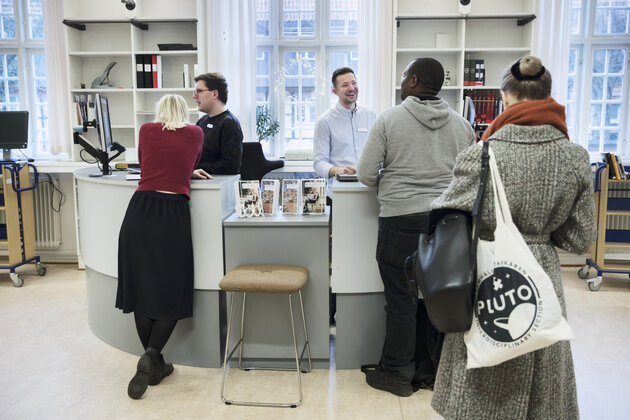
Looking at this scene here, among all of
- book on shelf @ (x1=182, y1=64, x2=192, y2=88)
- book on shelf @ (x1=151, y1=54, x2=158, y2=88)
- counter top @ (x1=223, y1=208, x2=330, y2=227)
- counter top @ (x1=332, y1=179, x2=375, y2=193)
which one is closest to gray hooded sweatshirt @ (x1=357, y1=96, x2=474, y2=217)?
counter top @ (x1=332, y1=179, x2=375, y2=193)

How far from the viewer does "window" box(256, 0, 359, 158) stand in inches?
213

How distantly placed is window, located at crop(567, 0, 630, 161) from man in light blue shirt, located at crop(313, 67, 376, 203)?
9.13 ft

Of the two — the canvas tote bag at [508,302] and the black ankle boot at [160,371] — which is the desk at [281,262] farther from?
the canvas tote bag at [508,302]

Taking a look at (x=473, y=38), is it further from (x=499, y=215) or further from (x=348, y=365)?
(x=499, y=215)

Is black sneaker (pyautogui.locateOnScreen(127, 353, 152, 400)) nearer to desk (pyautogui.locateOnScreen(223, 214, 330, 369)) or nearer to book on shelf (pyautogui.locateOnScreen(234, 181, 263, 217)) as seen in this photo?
desk (pyautogui.locateOnScreen(223, 214, 330, 369))

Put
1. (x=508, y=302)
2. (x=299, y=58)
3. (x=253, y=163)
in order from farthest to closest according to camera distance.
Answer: (x=299, y=58) → (x=253, y=163) → (x=508, y=302)

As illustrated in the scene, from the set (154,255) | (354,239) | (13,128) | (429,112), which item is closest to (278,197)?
(354,239)

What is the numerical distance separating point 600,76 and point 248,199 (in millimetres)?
4200

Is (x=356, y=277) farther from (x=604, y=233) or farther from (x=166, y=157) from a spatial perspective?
(x=604, y=233)

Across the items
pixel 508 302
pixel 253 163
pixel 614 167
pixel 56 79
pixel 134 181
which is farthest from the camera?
pixel 56 79

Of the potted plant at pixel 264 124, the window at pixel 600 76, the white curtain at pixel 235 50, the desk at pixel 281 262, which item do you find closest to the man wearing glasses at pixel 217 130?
the desk at pixel 281 262

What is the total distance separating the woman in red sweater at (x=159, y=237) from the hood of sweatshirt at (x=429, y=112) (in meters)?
1.10

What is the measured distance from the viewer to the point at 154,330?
109 inches

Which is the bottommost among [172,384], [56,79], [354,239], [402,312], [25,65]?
[172,384]
